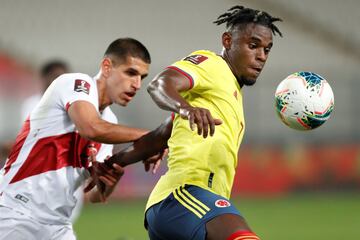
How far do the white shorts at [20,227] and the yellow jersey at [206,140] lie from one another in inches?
36.5

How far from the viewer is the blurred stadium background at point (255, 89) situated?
542 inches

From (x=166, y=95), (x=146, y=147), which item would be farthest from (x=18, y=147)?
(x=166, y=95)

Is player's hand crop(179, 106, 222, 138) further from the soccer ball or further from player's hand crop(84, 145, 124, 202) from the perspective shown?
player's hand crop(84, 145, 124, 202)

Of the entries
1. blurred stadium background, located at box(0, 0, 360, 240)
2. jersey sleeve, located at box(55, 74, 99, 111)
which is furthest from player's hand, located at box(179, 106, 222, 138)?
blurred stadium background, located at box(0, 0, 360, 240)

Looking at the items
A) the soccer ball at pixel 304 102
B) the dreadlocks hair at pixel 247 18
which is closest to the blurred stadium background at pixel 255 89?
the soccer ball at pixel 304 102

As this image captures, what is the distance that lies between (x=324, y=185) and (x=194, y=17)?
5.83 m

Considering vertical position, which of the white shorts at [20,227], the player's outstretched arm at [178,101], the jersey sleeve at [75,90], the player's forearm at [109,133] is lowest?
the white shorts at [20,227]

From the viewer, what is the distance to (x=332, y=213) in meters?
13.6

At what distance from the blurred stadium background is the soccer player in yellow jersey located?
5.80m

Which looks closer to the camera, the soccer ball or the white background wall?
the soccer ball

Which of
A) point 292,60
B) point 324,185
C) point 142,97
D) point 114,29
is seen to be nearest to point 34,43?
point 114,29

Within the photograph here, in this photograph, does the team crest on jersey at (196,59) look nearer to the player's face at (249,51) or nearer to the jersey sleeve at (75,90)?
the player's face at (249,51)

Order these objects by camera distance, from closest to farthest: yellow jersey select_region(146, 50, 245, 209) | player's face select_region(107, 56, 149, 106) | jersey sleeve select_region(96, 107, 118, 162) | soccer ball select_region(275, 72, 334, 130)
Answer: yellow jersey select_region(146, 50, 245, 209) < soccer ball select_region(275, 72, 334, 130) < player's face select_region(107, 56, 149, 106) < jersey sleeve select_region(96, 107, 118, 162)

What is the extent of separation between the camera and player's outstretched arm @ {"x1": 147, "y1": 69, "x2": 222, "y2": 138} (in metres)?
4.41
